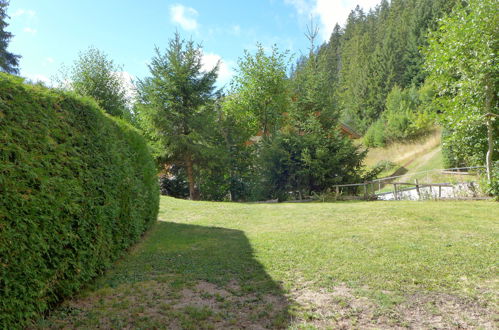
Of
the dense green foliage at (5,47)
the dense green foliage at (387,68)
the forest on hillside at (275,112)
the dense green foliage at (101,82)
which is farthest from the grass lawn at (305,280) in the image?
the dense green foliage at (387,68)

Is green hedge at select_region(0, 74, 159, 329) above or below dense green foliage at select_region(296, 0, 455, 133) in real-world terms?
below

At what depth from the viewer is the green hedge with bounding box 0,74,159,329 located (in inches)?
96.8

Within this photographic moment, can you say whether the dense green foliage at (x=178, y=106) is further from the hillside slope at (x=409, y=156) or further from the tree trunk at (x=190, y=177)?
the hillside slope at (x=409, y=156)

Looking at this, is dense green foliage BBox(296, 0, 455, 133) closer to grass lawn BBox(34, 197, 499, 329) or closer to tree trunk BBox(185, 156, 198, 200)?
tree trunk BBox(185, 156, 198, 200)

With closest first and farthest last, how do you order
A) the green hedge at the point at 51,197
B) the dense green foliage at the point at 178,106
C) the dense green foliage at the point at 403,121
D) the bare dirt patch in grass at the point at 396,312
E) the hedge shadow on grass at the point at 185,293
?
1. the green hedge at the point at 51,197
2. the bare dirt patch in grass at the point at 396,312
3. the hedge shadow on grass at the point at 185,293
4. the dense green foliage at the point at 178,106
5. the dense green foliage at the point at 403,121

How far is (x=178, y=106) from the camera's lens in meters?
16.8

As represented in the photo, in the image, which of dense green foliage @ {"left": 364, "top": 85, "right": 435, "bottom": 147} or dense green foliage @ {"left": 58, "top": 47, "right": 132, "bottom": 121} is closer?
dense green foliage @ {"left": 58, "top": 47, "right": 132, "bottom": 121}

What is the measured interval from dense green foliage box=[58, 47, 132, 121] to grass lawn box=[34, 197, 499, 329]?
17.8m

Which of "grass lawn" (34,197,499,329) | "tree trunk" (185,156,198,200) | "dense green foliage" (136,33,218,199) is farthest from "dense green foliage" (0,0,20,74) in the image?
"grass lawn" (34,197,499,329)

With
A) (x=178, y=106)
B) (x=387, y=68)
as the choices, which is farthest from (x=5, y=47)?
(x=387, y=68)

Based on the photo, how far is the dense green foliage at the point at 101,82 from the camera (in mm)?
21781

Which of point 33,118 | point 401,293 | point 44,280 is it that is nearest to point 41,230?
point 44,280

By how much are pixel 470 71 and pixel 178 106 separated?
13964 mm

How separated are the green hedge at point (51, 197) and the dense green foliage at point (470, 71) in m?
13.2
